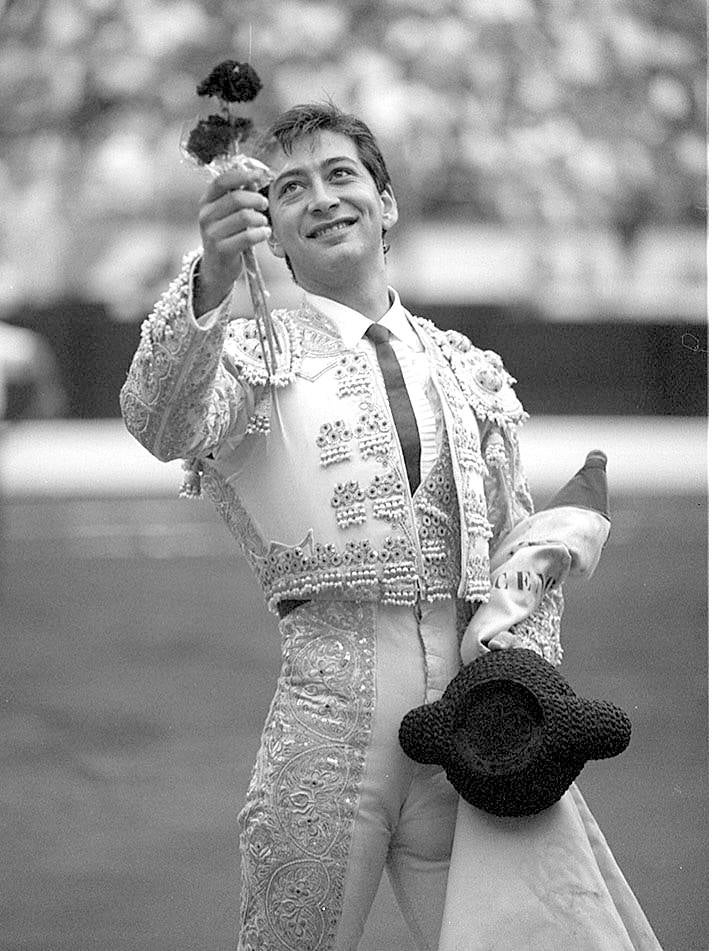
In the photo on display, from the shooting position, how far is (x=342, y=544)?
189cm

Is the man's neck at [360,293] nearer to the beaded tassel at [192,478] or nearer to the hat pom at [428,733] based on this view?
the beaded tassel at [192,478]

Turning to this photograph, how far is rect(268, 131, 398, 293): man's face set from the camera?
76.8 inches

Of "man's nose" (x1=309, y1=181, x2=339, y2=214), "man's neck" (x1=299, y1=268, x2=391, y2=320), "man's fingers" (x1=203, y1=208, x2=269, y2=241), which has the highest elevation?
"man's fingers" (x1=203, y1=208, x2=269, y2=241)

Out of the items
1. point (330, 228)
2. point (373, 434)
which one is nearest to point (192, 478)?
point (373, 434)

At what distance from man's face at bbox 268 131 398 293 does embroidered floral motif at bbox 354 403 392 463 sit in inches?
7.1

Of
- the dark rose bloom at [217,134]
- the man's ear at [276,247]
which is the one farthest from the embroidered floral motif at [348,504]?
the dark rose bloom at [217,134]

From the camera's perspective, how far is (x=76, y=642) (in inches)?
184

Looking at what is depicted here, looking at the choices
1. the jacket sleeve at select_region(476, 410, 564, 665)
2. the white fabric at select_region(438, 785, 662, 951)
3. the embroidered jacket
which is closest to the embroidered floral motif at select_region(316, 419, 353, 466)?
the embroidered jacket

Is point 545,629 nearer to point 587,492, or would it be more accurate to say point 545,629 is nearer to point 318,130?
point 587,492

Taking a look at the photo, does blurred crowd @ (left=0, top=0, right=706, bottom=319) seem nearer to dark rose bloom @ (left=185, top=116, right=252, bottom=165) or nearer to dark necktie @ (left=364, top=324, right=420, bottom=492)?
dark necktie @ (left=364, top=324, right=420, bottom=492)

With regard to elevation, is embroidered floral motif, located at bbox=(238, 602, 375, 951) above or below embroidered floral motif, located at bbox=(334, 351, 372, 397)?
below

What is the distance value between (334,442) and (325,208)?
11.1 inches

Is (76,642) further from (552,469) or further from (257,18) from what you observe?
(257,18)

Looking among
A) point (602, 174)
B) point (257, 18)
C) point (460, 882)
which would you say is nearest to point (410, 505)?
point (460, 882)
